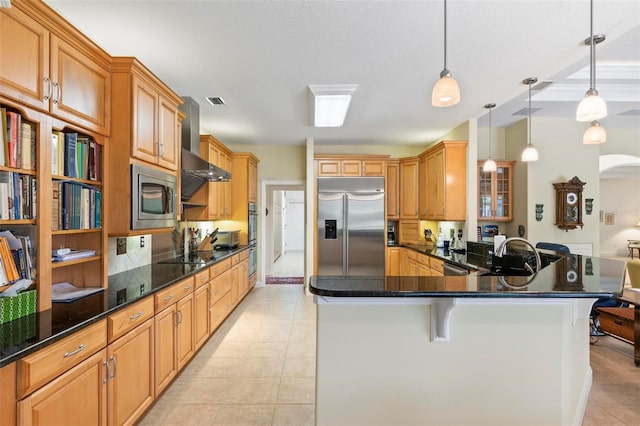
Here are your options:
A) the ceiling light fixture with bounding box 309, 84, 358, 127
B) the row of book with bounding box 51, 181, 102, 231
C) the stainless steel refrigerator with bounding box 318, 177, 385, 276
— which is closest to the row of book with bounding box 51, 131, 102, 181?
the row of book with bounding box 51, 181, 102, 231

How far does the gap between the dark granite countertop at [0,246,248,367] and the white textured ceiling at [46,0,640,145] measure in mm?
1814

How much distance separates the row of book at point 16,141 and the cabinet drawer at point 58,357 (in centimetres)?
84

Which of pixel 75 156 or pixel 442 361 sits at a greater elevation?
pixel 75 156

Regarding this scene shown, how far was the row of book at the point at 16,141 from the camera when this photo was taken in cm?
140

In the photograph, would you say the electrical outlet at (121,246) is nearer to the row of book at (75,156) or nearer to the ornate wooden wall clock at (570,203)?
the row of book at (75,156)

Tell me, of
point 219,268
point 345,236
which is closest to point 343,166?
point 345,236

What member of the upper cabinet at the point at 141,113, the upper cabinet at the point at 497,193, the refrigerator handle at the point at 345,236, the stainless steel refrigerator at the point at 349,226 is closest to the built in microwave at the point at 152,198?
the upper cabinet at the point at 141,113

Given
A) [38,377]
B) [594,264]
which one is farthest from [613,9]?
[38,377]

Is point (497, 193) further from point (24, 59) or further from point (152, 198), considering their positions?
point (24, 59)

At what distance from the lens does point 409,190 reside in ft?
18.6

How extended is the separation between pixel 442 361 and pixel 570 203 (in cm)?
484

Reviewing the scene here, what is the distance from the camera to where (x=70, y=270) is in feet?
6.65

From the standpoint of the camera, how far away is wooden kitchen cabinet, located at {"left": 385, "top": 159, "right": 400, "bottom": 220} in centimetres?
573

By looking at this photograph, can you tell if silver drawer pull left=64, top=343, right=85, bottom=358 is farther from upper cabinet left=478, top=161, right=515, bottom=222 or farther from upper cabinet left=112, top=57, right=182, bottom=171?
upper cabinet left=478, top=161, right=515, bottom=222
